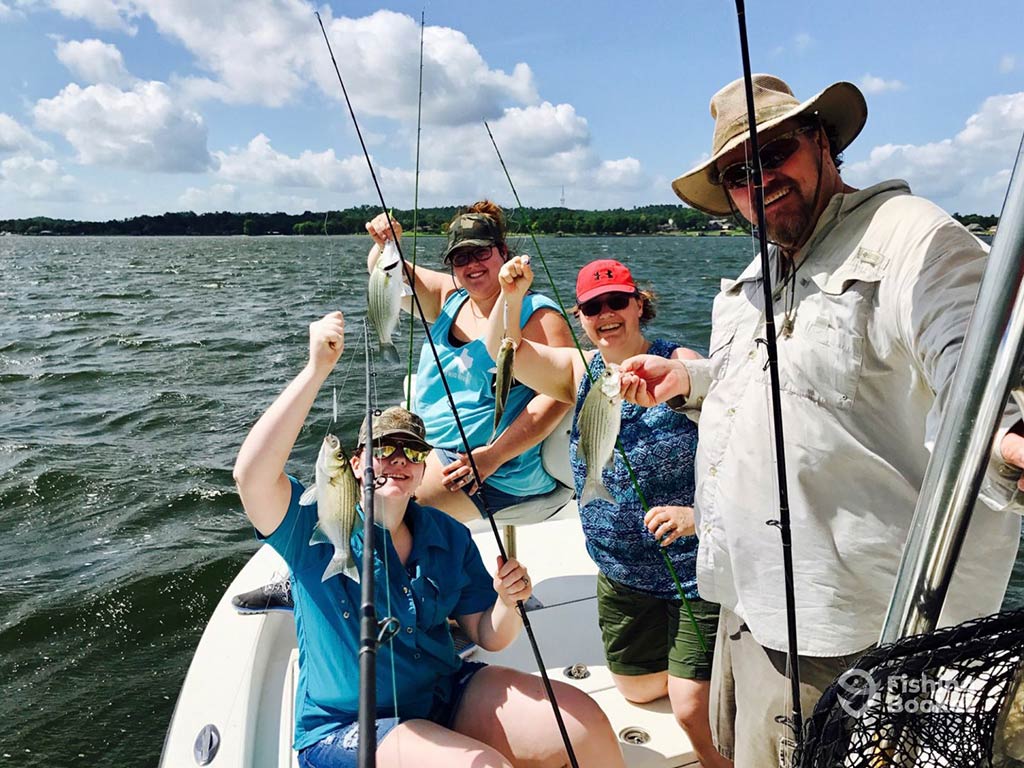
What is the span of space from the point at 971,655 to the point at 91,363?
1565 centimetres

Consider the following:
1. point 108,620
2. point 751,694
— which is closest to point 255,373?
point 108,620

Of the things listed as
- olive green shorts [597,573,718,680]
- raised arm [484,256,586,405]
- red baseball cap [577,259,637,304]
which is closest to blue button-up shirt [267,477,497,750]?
olive green shorts [597,573,718,680]

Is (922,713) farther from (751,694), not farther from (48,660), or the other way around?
(48,660)

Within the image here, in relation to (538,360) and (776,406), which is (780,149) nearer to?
(776,406)

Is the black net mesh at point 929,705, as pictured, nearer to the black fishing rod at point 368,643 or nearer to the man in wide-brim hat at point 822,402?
the man in wide-brim hat at point 822,402

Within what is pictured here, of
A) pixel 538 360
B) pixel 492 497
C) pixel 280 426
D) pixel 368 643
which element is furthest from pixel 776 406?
pixel 492 497

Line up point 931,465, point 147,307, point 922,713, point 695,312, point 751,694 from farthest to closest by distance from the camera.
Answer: point 147,307, point 695,312, point 751,694, point 922,713, point 931,465

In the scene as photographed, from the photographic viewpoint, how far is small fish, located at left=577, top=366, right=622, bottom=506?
7.40ft

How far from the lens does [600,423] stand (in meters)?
2.37

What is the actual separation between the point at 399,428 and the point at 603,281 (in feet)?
3.07

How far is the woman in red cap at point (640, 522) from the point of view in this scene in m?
2.71

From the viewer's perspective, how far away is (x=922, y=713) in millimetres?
1332

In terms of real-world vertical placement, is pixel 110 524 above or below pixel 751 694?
below

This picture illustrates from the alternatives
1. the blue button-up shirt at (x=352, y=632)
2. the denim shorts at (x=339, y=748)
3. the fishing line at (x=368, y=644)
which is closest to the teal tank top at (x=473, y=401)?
the blue button-up shirt at (x=352, y=632)
